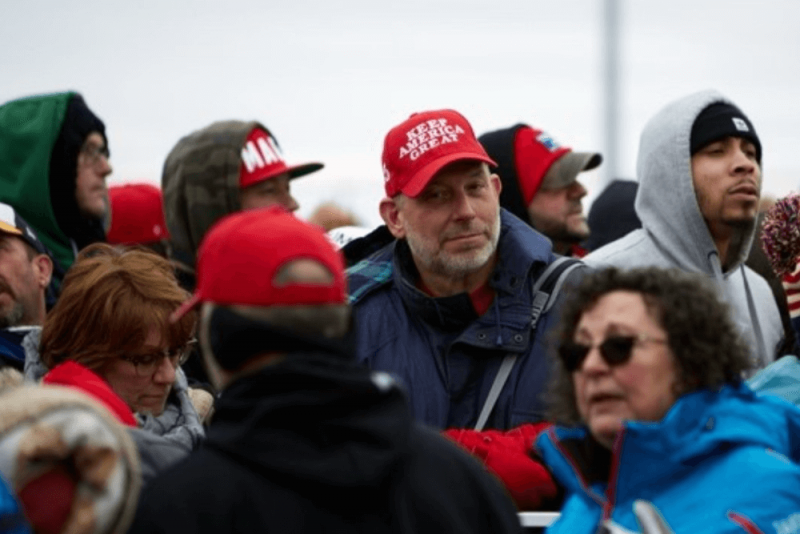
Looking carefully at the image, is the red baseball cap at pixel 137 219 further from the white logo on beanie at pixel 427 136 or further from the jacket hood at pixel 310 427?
the jacket hood at pixel 310 427

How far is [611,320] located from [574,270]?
1.44 meters

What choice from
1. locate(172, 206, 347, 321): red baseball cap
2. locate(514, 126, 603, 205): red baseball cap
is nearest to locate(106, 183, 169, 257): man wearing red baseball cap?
locate(514, 126, 603, 205): red baseball cap

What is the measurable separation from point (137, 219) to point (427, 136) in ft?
8.52

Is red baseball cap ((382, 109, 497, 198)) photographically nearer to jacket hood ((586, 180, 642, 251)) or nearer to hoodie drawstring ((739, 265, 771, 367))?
hoodie drawstring ((739, 265, 771, 367))

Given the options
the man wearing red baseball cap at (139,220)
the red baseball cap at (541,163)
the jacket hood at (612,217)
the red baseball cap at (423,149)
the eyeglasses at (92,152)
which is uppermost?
the red baseball cap at (423,149)

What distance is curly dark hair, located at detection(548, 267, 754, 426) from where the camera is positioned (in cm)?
409

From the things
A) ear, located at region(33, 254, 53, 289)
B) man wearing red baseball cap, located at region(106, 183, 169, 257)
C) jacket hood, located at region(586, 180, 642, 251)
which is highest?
ear, located at region(33, 254, 53, 289)

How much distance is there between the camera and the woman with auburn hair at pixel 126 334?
16.4ft

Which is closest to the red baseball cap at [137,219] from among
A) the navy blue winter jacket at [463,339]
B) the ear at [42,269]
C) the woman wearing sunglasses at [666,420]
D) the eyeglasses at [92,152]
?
the eyeglasses at [92,152]

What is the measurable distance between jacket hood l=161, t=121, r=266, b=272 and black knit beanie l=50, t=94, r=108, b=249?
314 mm

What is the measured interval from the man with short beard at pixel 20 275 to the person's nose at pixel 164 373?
0.56 metres

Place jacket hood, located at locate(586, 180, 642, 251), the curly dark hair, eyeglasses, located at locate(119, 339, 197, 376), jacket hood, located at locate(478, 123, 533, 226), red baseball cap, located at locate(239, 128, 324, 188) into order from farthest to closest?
jacket hood, located at locate(586, 180, 642, 251) → jacket hood, located at locate(478, 123, 533, 226) → red baseball cap, located at locate(239, 128, 324, 188) → eyeglasses, located at locate(119, 339, 197, 376) → the curly dark hair

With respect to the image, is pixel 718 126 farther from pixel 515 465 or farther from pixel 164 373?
pixel 164 373

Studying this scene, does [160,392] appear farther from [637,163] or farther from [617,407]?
[637,163]
